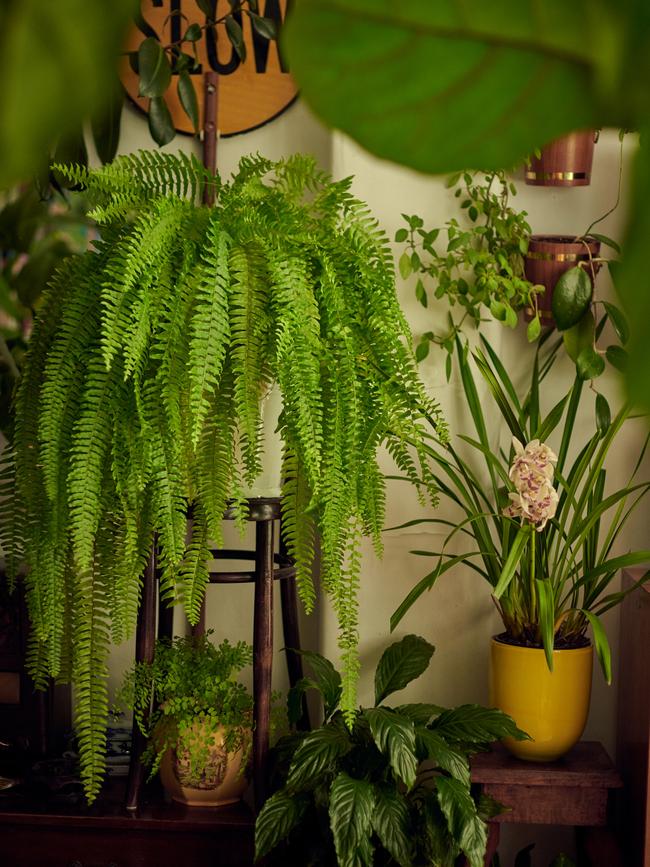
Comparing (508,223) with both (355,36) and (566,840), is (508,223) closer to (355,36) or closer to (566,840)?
(566,840)

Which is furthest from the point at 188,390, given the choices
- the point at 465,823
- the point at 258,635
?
the point at 465,823

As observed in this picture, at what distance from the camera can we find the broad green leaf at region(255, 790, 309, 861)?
1933mm

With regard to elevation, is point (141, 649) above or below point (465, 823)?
above

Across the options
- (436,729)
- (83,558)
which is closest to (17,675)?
(83,558)

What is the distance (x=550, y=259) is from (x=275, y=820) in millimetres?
1352

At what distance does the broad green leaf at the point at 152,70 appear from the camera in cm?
214

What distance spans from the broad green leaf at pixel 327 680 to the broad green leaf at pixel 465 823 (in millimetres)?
348

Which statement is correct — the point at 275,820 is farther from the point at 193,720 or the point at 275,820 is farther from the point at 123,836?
the point at 123,836

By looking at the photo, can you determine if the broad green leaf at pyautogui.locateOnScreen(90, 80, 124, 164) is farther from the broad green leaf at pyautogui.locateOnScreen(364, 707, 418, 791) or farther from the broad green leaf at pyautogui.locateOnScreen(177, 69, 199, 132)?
the broad green leaf at pyautogui.locateOnScreen(177, 69, 199, 132)

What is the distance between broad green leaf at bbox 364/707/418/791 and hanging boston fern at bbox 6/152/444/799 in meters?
0.16

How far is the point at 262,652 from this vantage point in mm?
2135

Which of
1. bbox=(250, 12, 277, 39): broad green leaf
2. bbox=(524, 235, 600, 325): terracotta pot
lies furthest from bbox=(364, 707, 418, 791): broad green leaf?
bbox=(250, 12, 277, 39): broad green leaf

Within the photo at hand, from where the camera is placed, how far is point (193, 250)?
5.73 feet

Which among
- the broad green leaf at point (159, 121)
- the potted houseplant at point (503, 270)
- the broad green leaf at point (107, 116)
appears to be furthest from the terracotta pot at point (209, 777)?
the broad green leaf at point (107, 116)
